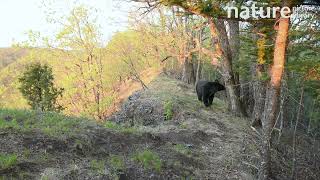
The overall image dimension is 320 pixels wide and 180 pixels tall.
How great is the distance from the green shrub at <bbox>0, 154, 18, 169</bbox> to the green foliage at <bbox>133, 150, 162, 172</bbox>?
7.90 ft

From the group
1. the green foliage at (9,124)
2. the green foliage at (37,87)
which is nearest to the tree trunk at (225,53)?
the green foliage at (37,87)

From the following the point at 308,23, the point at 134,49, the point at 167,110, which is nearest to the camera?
the point at 308,23

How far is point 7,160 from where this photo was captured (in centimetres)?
672

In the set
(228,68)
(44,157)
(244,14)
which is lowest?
(44,157)

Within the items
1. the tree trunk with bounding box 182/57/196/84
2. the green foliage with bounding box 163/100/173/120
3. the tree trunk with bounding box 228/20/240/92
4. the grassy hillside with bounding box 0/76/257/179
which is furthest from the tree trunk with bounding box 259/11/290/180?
the tree trunk with bounding box 182/57/196/84

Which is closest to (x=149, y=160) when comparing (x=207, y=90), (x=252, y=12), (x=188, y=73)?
(x=252, y=12)

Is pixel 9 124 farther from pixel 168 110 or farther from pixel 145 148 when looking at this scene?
pixel 168 110

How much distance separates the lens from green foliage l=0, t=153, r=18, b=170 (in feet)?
21.6

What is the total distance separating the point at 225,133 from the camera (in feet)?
38.2

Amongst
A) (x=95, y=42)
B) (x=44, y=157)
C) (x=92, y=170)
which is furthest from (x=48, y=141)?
(x=95, y=42)

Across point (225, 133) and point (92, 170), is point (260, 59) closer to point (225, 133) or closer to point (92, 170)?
point (225, 133)

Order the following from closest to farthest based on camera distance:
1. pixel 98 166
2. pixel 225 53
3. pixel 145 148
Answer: pixel 98 166 → pixel 145 148 → pixel 225 53

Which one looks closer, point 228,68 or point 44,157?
point 44,157

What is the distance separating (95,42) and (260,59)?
17.0m
